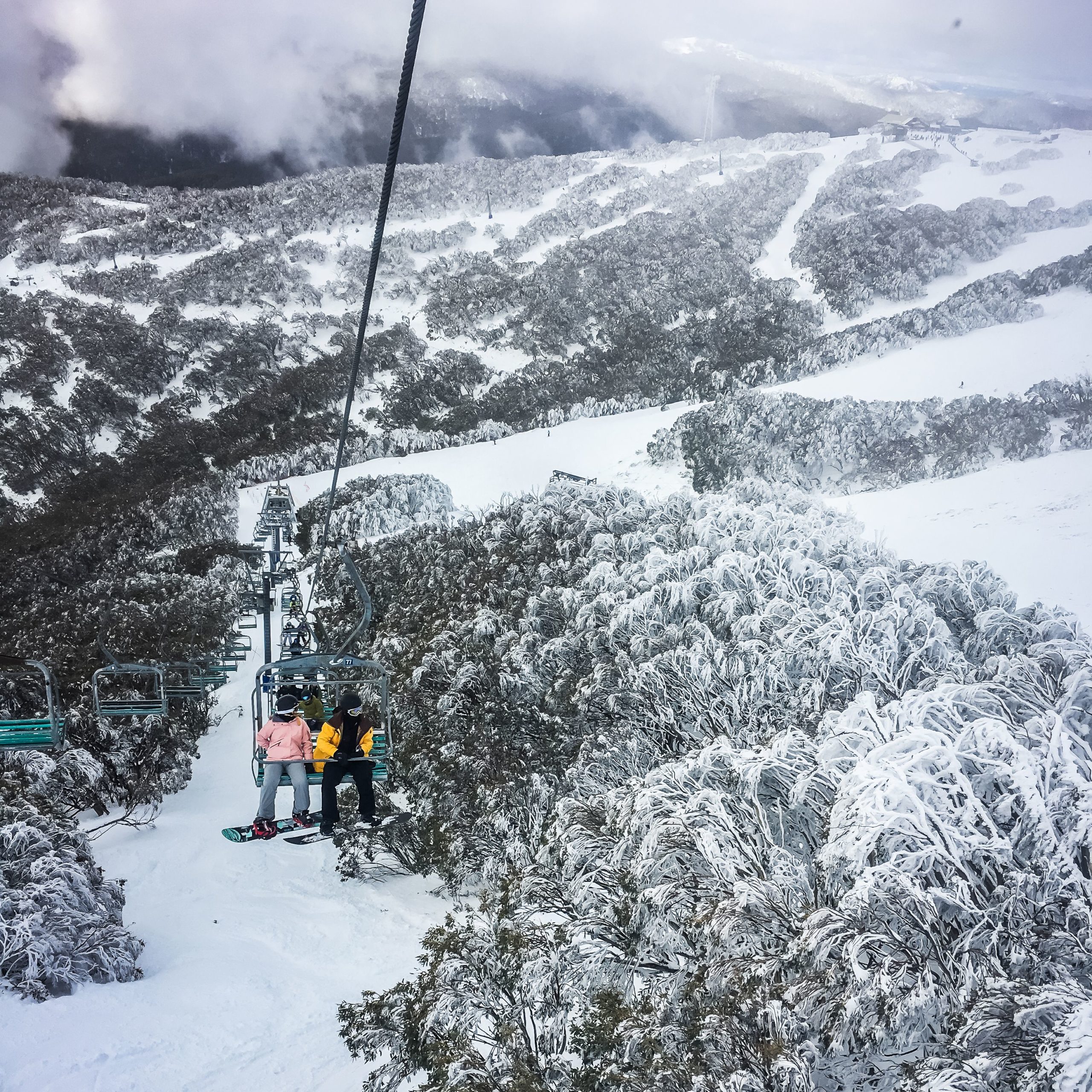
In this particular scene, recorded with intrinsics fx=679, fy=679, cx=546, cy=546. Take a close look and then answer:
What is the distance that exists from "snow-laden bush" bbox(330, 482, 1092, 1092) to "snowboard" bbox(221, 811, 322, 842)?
3049mm

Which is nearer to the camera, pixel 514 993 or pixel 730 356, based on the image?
pixel 514 993

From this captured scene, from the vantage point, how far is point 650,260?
71.8 metres

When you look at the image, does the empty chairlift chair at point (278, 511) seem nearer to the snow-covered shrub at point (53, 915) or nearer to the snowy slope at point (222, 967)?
the snowy slope at point (222, 967)

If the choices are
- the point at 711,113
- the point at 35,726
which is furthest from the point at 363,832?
the point at 711,113

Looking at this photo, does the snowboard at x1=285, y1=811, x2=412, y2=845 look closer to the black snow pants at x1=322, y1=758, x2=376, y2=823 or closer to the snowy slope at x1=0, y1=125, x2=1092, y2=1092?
the black snow pants at x1=322, y1=758, x2=376, y2=823

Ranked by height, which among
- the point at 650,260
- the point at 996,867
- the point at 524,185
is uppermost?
the point at 524,185

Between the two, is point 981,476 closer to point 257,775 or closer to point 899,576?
point 899,576

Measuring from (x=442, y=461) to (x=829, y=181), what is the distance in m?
58.2

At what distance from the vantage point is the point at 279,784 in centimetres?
744

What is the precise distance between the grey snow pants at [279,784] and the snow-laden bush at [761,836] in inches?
127

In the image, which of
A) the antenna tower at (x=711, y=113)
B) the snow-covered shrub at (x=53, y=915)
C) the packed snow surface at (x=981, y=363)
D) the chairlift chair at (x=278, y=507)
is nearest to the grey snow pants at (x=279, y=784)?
the snow-covered shrub at (x=53, y=915)

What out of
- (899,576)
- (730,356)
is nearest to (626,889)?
(899,576)

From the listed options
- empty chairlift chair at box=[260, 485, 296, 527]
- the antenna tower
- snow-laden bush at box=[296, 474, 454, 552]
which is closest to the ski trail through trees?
the antenna tower

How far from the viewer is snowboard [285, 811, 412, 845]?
7355 mm
